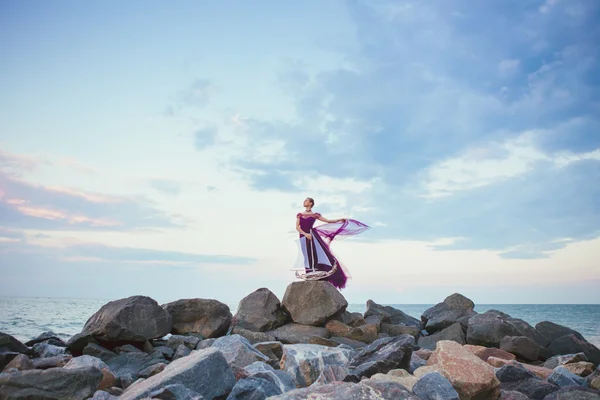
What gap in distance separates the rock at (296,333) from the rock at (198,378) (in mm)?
6639

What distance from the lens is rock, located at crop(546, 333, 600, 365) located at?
12930 mm

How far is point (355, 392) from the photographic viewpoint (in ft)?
16.0

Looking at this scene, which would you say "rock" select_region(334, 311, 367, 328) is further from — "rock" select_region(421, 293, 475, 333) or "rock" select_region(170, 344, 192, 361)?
"rock" select_region(170, 344, 192, 361)

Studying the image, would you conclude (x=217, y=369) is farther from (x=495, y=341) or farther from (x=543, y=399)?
(x=495, y=341)

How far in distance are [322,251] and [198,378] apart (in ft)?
30.5

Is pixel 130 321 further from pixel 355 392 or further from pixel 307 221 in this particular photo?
pixel 355 392

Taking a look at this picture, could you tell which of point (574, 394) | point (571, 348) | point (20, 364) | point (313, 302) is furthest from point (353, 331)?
point (20, 364)

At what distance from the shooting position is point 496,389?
23.0 ft

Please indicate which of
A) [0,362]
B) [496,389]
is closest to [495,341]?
[496,389]

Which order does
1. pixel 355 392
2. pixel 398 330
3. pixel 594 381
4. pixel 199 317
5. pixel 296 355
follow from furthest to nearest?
pixel 398 330 → pixel 199 317 → pixel 594 381 → pixel 296 355 → pixel 355 392

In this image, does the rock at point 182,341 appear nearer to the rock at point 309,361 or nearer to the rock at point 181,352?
the rock at point 181,352

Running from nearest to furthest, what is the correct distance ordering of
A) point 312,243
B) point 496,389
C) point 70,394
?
point 70,394, point 496,389, point 312,243

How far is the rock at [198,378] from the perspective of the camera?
561cm

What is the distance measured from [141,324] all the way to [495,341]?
344 inches
